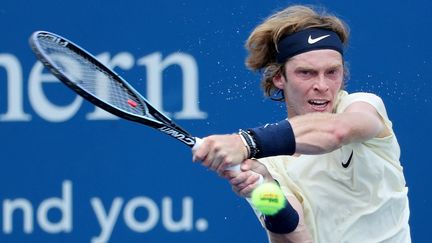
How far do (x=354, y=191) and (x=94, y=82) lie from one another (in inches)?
33.0

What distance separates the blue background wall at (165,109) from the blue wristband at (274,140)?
151cm

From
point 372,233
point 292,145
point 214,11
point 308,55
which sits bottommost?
point 372,233

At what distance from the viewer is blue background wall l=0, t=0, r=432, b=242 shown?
4668 mm

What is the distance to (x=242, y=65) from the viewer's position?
4.70 meters

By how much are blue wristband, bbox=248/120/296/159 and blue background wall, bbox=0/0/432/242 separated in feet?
4.94

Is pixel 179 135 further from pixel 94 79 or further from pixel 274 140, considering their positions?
pixel 94 79

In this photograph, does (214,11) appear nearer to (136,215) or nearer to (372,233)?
(136,215)

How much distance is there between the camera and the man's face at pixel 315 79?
3557 mm

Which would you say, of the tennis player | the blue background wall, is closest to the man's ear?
the tennis player

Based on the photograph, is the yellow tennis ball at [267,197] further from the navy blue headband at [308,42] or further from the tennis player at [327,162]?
the navy blue headband at [308,42]

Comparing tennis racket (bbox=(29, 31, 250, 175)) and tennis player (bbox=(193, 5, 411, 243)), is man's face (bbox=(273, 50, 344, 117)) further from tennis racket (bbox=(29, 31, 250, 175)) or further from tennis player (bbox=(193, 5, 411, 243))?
tennis racket (bbox=(29, 31, 250, 175))

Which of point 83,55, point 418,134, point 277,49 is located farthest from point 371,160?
point 418,134

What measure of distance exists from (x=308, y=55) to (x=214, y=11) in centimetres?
116

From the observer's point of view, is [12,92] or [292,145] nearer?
[292,145]
